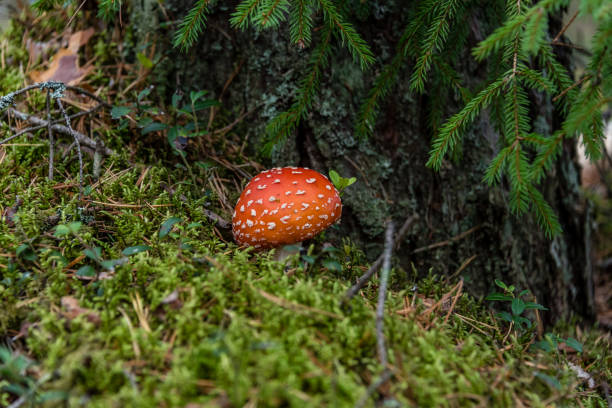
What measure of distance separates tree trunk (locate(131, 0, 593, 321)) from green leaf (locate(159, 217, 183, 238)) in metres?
1.07

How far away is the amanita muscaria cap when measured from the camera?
2410 millimetres

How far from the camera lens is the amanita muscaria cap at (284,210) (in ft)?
7.91

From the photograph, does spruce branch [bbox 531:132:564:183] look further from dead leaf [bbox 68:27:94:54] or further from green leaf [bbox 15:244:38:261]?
dead leaf [bbox 68:27:94:54]

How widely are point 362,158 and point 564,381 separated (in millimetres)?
1950

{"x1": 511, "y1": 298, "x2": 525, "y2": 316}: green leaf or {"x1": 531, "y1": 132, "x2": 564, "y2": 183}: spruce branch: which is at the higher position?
{"x1": 531, "y1": 132, "x2": 564, "y2": 183}: spruce branch

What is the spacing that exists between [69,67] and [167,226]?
198cm

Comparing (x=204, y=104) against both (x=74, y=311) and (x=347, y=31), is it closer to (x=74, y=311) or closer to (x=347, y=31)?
(x=347, y=31)

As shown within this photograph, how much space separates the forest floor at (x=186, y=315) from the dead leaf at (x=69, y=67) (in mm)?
251

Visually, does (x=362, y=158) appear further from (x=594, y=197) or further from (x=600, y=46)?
(x=594, y=197)

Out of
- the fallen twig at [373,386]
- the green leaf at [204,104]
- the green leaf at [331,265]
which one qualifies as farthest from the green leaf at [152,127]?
the fallen twig at [373,386]

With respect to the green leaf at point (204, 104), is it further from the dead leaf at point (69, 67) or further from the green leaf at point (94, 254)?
the green leaf at point (94, 254)

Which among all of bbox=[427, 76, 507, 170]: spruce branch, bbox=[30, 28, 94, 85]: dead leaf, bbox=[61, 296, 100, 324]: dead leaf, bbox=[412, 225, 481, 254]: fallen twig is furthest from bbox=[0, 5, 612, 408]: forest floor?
bbox=[427, 76, 507, 170]: spruce branch

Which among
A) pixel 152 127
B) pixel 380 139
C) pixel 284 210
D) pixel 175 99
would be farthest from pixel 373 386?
pixel 175 99

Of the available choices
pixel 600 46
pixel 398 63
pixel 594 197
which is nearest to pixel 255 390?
pixel 600 46
